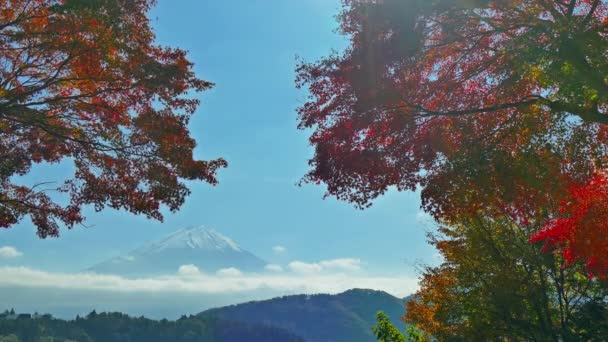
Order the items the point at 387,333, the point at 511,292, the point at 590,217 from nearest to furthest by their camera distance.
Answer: the point at 590,217, the point at 511,292, the point at 387,333

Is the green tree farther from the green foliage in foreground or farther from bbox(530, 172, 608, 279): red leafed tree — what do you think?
bbox(530, 172, 608, 279): red leafed tree

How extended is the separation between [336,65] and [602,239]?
6.43 meters

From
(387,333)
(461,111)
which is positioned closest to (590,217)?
(461,111)

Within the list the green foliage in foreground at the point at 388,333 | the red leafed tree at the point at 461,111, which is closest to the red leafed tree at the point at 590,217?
the red leafed tree at the point at 461,111

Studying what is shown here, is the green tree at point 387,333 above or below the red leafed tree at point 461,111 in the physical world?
below

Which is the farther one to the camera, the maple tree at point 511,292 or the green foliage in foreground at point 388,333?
the green foliage in foreground at point 388,333

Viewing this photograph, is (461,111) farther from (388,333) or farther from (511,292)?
(388,333)

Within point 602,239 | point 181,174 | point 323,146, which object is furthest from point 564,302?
point 181,174

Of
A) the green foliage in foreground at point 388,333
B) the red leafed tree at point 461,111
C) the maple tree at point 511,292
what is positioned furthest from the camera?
the green foliage in foreground at point 388,333

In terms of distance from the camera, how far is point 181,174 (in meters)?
13.5

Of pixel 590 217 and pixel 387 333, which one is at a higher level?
pixel 590 217

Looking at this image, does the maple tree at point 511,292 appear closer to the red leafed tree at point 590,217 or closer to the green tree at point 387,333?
the green tree at point 387,333

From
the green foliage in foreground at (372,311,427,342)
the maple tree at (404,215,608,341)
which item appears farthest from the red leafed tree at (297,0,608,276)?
the green foliage in foreground at (372,311,427,342)

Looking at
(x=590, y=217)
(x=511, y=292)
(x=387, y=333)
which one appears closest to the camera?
(x=590, y=217)
